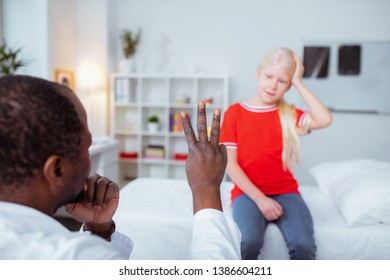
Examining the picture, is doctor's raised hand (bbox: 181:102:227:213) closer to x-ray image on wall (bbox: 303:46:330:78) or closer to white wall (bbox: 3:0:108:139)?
white wall (bbox: 3:0:108:139)

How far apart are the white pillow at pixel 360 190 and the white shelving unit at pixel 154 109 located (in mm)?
1448

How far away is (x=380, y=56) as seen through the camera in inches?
115

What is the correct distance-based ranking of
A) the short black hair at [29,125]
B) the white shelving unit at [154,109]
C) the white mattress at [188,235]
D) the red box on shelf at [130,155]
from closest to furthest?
the short black hair at [29,125], the white mattress at [188,235], the white shelving unit at [154,109], the red box on shelf at [130,155]

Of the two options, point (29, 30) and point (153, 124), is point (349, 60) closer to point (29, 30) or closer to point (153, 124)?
point (153, 124)

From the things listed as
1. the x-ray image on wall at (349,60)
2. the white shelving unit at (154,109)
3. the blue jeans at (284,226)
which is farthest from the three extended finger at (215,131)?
the x-ray image on wall at (349,60)

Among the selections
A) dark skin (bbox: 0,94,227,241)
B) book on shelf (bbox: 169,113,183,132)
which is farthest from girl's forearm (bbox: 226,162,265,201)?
book on shelf (bbox: 169,113,183,132)

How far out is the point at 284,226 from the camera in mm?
1271

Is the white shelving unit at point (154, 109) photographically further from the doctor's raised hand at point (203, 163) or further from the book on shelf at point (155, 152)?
the doctor's raised hand at point (203, 163)

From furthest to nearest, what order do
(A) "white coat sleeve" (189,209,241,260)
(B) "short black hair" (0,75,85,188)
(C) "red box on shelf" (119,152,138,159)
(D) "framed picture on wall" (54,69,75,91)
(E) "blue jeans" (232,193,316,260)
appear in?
(C) "red box on shelf" (119,152,138,159)
(D) "framed picture on wall" (54,69,75,91)
(E) "blue jeans" (232,193,316,260)
(A) "white coat sleeve" (189,209,241,260)
(B) "short black hair" (0,75,85,188)

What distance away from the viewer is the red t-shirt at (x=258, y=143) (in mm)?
1358

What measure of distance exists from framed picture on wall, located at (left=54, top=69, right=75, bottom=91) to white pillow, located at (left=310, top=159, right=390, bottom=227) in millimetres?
1935

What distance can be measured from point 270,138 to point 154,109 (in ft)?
6.89

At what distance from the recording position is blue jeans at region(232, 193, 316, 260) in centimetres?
120

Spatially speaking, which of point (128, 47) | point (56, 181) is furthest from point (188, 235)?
point (128, 47)
